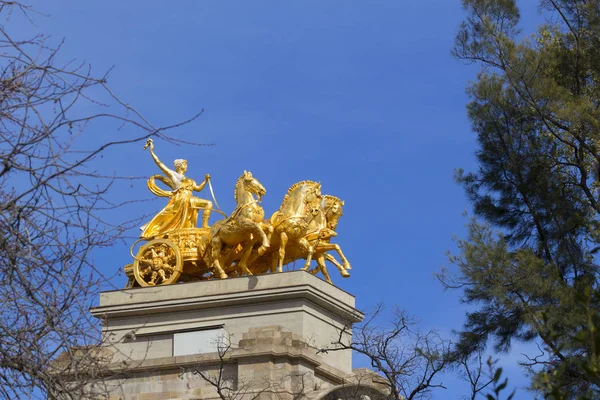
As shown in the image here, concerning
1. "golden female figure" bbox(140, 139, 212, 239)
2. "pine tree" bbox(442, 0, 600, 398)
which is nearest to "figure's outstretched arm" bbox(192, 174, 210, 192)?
"golden female figure" bbox(140, 139, 212, 239)

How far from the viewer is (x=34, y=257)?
8352 mm

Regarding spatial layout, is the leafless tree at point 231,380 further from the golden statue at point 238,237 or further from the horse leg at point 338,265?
the horse leg at point 338,265

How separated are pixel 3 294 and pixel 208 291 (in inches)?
683

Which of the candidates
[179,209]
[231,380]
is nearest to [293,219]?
[179,209]

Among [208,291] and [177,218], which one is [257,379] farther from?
[177,218]

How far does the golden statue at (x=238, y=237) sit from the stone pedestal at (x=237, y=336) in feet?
1.65

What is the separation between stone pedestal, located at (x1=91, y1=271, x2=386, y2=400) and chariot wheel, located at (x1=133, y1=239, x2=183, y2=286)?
28 cm

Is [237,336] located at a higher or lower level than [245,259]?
lower

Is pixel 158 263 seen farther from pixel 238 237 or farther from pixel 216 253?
pixel 238 237

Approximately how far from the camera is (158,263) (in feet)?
86.2

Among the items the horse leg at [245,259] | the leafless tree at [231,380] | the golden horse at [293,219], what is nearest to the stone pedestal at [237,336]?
the leafless tree at [231,380]

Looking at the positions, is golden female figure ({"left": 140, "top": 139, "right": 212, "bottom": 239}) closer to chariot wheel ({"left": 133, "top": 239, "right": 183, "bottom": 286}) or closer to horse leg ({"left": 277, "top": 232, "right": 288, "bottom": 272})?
chariot wheel ({"left": 133, "top": 239, "right": 183, "bottom": 286})

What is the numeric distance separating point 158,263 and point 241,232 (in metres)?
2.23

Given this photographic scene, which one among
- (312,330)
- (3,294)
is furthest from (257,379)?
(3,294)
